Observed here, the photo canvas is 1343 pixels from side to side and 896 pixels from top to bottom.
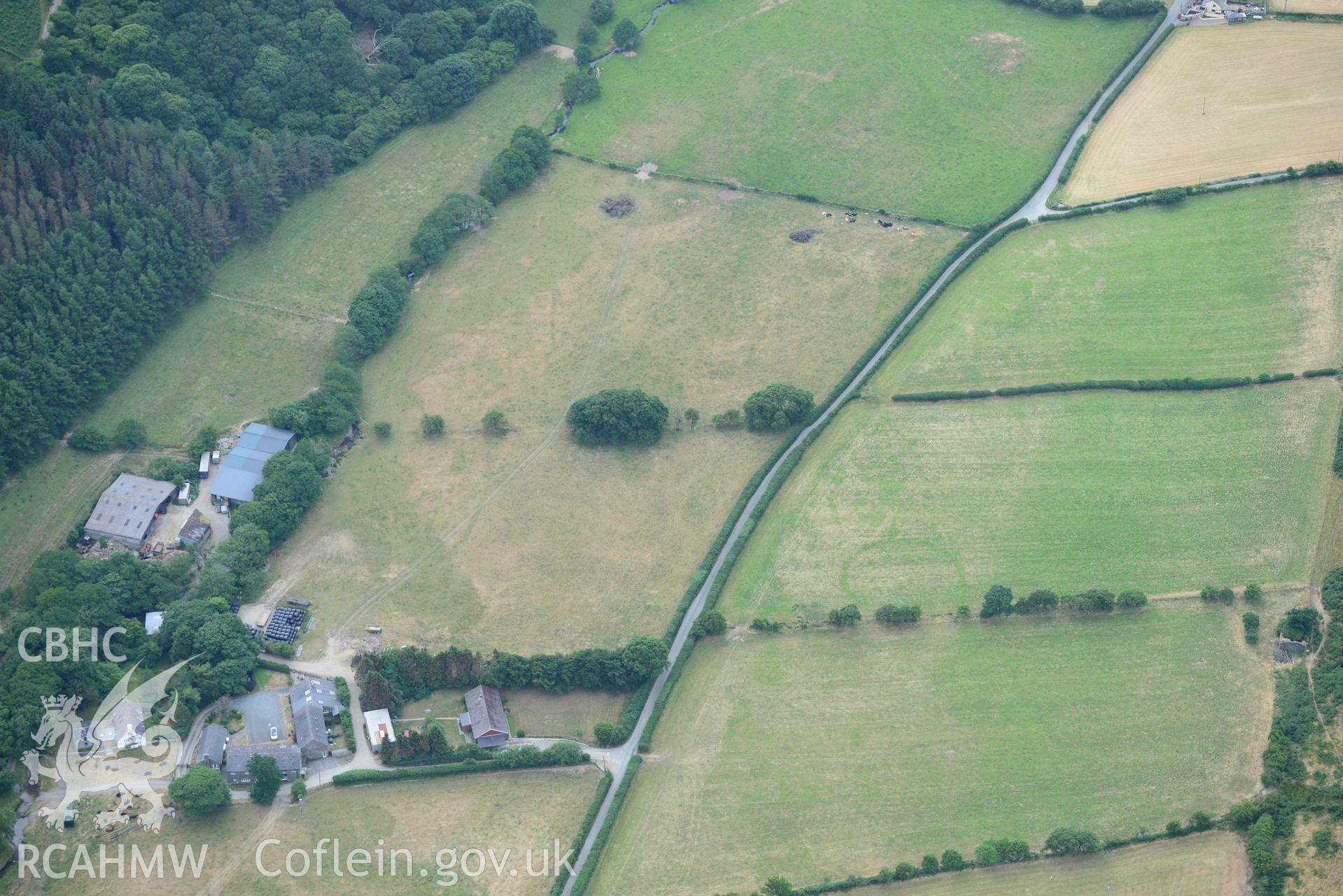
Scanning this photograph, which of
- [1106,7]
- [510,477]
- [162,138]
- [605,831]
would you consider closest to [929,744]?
[605,831]

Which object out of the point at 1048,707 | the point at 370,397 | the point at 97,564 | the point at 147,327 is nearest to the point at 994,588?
the point at 1048,707

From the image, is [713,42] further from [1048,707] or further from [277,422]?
[1048,707]

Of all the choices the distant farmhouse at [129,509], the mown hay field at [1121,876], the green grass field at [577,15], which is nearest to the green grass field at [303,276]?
the distant farmhouse at [129,509]

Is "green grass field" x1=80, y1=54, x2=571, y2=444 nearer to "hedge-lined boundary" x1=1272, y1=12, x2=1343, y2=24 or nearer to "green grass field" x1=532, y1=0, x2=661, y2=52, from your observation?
"green grass field" x1=532, y1=0, x2=661, y2=52

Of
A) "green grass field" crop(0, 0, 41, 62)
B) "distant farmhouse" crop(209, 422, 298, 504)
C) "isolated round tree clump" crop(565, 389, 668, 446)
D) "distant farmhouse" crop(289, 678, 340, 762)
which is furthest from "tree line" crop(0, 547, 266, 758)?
"green grass field" crop(0, 0, 41, 62)

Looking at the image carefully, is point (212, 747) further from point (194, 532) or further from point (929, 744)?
point (929, 744)

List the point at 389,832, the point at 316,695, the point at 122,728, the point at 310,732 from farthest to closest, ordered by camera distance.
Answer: the point at 316,695
the point at 122,728
the point at 310,732
the point at 389,832
